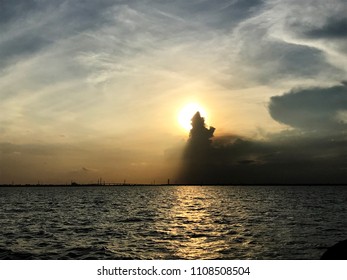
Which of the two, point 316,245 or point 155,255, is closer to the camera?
point 155,255

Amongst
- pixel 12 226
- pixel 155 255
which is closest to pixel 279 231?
pixel 155 255

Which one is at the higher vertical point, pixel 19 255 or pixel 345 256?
pixel 345 256

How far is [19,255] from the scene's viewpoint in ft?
105

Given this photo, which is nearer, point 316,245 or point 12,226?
point 316,245

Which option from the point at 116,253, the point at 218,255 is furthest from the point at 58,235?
the point at 218,255

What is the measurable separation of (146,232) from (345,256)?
2804cm

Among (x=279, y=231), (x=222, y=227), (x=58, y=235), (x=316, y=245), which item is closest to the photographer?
(x=316, y=245)

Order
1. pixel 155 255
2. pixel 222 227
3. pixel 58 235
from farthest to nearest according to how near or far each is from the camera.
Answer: pixel 222 227
pixel 58 235
pixel 155 255
